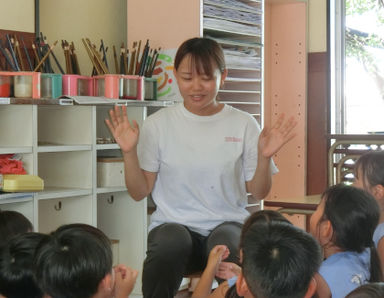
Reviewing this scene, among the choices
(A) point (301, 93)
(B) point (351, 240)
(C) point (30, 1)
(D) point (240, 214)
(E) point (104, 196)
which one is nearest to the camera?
(B) point (351, 240)

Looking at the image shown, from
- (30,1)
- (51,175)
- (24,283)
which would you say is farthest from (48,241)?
(30,1)

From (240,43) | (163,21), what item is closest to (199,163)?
(163,21)

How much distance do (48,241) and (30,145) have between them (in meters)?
1.43

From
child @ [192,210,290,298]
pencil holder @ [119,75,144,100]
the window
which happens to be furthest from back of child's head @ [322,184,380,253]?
the window

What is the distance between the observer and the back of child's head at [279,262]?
4.72 ft

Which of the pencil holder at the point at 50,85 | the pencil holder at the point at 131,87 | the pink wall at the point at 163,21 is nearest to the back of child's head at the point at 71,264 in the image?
the pencil holder at the point at 50,85

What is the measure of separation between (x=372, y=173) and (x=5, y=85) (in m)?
1.50

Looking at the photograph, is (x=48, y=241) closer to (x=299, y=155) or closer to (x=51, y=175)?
(x=51, y=175)

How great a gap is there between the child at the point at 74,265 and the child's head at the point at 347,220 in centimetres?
73

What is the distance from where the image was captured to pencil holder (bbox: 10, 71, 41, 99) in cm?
289

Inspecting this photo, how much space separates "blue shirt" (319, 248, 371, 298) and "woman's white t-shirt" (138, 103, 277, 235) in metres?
0.52

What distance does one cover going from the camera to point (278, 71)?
15.7 feet

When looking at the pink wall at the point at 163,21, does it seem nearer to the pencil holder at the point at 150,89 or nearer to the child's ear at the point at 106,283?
the pencil holder at the point at 150,89

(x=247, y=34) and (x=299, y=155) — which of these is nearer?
(x=247, y=34)
